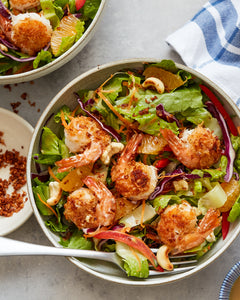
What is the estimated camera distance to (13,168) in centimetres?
360

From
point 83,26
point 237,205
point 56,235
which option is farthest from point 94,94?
point 237,205

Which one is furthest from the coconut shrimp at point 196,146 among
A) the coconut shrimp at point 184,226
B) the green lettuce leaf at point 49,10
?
the green lettuce leaf at point 49,10

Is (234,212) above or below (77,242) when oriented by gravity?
above

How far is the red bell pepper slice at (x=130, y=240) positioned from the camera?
2865 millimetres

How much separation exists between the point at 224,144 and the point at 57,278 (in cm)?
181

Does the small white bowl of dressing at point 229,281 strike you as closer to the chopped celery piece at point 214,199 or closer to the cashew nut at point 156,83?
the chopped celery piece at point 214,199

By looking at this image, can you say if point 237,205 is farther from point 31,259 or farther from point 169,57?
point 31,259

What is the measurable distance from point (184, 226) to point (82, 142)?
91cm

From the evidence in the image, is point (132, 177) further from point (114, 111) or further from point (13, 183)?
point (13, 183)

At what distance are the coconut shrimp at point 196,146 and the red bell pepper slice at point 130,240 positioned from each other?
647 mm

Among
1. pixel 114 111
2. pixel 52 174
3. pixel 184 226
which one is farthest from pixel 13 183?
pixel 184 226

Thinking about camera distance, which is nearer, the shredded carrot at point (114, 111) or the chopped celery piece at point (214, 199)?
the chopped celery piece at point (214, 199)

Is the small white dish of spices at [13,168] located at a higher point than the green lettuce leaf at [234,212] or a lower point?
lower

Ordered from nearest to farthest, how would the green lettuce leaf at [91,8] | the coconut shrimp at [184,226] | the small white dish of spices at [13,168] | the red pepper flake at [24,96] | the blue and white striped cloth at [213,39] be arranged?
the coconut shrimp at [184,226]
the green lettuce leaf at [91,8]
the blue and white striped cloth at [213,39]
the small white dish of spices at [13,168]
the red pepper flake at [24,96]
